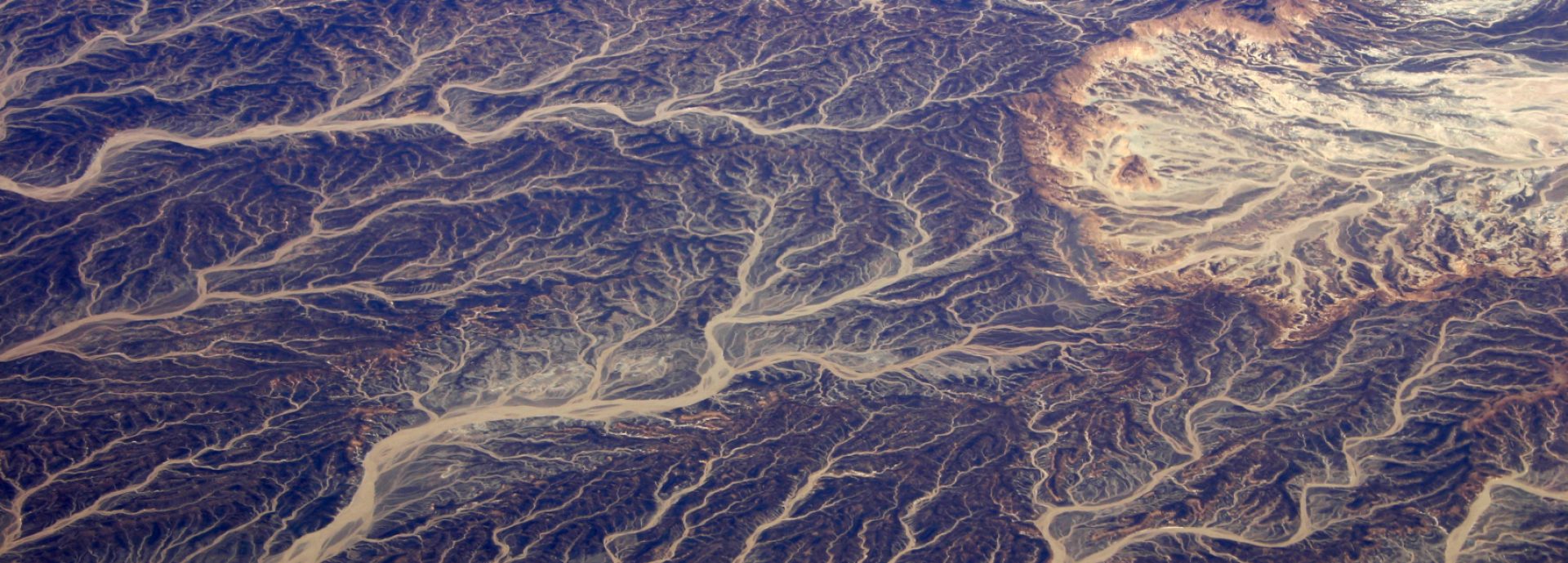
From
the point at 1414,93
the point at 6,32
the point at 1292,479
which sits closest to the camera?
the point at 1292,479

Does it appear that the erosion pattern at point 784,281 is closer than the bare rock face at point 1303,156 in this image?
Yes

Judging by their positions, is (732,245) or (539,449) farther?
(732,245)

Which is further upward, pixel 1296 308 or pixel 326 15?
pixel 326 15

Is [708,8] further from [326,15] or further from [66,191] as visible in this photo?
[66,191]

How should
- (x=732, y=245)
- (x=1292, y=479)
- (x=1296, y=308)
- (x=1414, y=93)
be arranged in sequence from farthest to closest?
(x=1414, y=93)
(x=732, y=245)
(x=1296, y=308)
(x=1292, y=479)

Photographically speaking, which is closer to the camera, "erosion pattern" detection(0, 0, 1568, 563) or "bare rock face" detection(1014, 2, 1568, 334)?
"erosion pattern" detection(0, 0, 1568, 563)

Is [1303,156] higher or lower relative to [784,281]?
higher

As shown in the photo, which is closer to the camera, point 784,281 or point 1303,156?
point 784,281

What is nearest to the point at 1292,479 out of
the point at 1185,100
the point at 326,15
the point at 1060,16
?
the point at 1185,100
